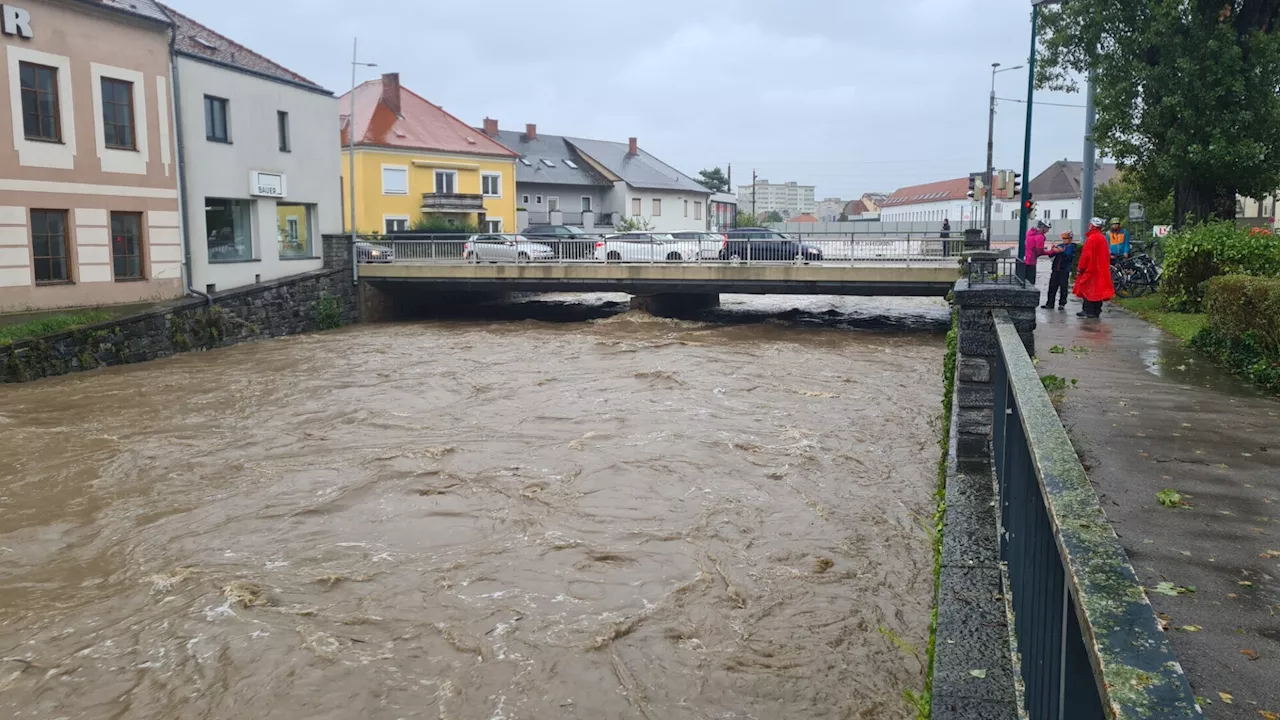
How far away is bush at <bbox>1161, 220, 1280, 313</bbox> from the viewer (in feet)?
48.6

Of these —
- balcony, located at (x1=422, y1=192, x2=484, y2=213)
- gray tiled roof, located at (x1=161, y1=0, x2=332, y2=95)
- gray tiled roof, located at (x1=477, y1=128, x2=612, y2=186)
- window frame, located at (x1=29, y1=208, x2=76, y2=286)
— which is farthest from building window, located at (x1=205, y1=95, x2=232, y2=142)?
gray tiled roof, located at (x1=477, y1=128, x2=612, y2=186)

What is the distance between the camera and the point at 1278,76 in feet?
66.5

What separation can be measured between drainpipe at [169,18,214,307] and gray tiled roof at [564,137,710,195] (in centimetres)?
4429

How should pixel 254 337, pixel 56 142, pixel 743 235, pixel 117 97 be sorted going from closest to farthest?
pixel 56 142 < pixel 117 97 < pixel 254 337 < pixel 743 235

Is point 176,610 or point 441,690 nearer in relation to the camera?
point 441,690

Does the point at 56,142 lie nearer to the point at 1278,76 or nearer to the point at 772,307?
the point at 772,307

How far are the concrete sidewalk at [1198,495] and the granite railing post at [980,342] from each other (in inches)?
33.5

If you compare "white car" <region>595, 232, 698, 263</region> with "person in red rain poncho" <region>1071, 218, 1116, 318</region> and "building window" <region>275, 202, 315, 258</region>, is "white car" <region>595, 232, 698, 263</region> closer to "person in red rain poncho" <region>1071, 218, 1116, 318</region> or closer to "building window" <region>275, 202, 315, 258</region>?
"building window" <region>275, 202, 315, 258</region>

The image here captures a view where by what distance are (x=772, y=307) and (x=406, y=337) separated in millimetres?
14329

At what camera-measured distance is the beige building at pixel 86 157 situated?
21.1 metres

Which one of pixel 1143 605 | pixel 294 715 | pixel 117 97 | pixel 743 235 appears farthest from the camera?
pixel 743 235

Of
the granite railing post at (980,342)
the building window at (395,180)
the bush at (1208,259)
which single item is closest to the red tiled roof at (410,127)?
the building window at (395,180)

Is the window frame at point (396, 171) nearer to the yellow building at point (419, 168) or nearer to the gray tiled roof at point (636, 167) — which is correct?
the yellow building at point (419, 168)

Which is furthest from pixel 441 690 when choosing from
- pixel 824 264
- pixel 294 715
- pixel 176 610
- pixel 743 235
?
pixel 743 235
